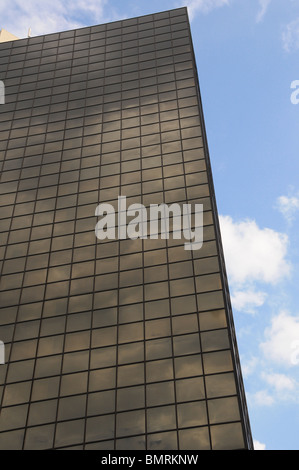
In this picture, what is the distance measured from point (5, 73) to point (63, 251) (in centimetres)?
2935

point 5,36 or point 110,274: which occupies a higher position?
point 5,36

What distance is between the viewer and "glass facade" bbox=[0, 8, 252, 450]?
29891 mm

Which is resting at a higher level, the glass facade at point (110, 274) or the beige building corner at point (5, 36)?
the beige building corner at point (5, 36)

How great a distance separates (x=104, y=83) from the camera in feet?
181

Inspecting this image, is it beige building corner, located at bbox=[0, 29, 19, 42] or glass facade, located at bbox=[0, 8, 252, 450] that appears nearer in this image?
glass facade, located at bbox=[0, 8, 252, 450]

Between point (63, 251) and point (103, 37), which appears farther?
point (103, 37)

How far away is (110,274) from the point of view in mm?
37531

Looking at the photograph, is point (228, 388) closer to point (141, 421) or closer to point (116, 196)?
point (141, 421)

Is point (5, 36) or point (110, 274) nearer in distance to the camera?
point (110, 274)

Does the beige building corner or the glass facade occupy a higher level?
the beige building corner

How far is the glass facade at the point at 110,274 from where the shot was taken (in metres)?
29.9

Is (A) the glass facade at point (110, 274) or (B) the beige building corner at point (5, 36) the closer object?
(A) the glass facade at point (110, 274)
